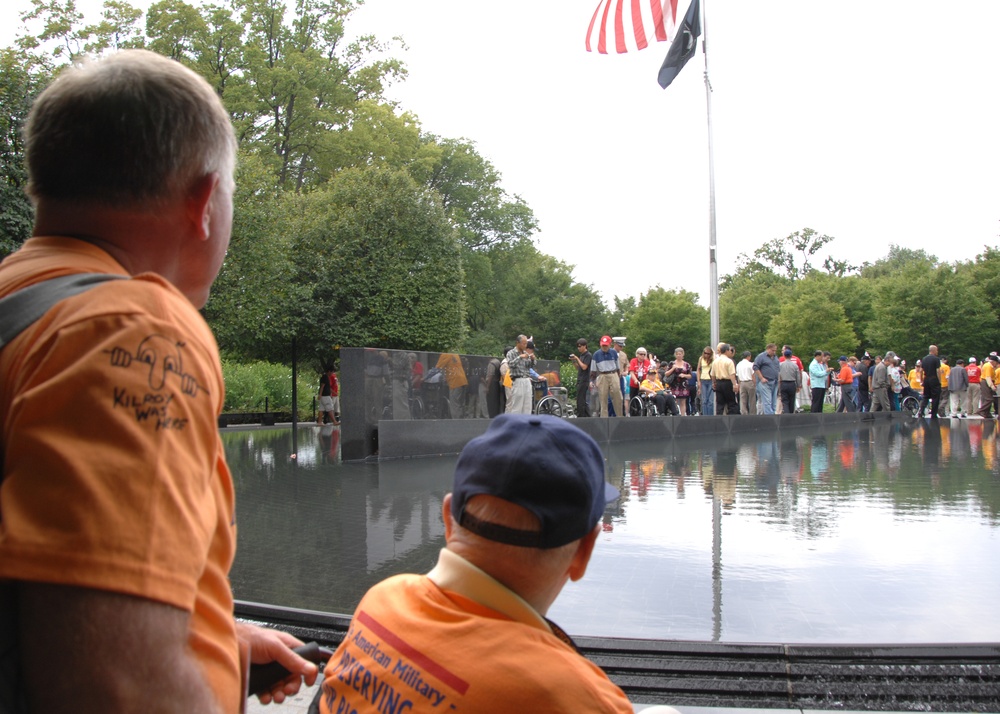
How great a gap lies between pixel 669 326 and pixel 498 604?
226 feet

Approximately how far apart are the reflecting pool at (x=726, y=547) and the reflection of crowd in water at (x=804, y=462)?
0.08 meters

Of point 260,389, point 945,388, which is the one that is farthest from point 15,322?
point 260,389

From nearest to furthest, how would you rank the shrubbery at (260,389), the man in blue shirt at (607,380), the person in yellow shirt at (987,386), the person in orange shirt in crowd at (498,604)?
the person in orange shirt in crowd at (498,604) < the man in blue shirt at (607,380) < the person in yellow shirt at (987,386) < the shrubbery at (260,389)

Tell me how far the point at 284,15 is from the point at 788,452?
3512 centimetres

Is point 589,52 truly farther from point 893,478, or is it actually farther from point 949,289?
point 949,289

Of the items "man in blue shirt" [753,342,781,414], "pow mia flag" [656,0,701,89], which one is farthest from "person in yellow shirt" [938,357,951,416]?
"pow mia flag" [656,0,701,89]

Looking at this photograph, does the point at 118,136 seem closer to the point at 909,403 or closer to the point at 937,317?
the point at 909,403

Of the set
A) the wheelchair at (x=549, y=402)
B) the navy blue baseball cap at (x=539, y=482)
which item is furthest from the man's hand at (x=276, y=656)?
the wheelchair at (x=549, y=402)

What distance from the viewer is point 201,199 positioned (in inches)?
49.3

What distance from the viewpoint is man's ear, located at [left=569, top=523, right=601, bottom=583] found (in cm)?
180

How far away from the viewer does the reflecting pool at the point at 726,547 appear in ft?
14.1

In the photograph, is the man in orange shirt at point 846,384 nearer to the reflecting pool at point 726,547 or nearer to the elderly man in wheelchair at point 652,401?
the elderly man in wheelchair at point 652,401

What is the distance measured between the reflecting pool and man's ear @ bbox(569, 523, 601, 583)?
7.64 feet

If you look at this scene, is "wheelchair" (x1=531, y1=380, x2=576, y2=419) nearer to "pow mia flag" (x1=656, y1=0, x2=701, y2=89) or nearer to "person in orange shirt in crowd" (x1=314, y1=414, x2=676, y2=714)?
"pow mia flag" (x1=656, y1=0, x2=701, y2=89)
